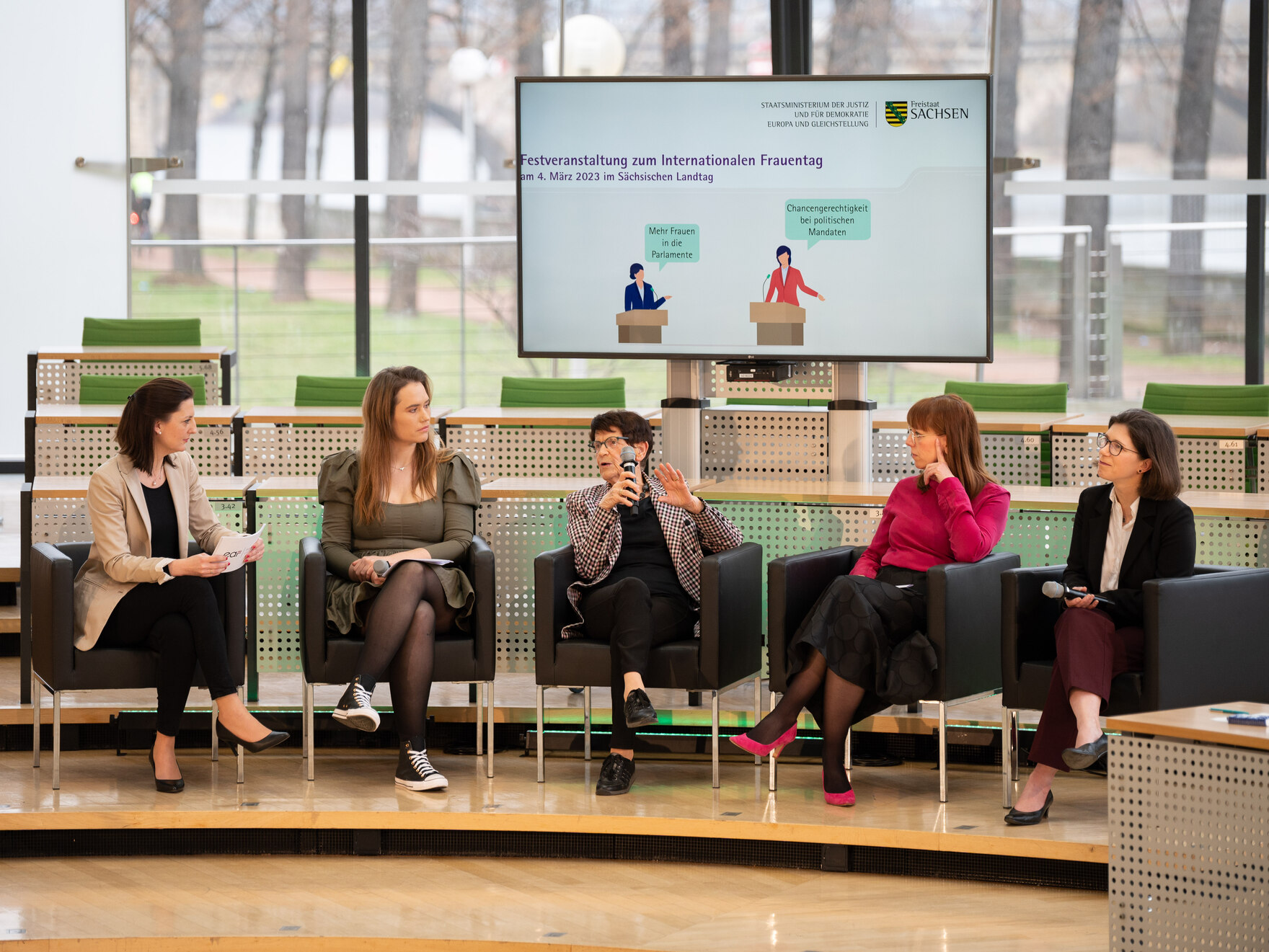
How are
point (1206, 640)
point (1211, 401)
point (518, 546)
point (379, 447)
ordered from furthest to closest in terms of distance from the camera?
point (1211, 401) → point (518, 546) → point (379, 447) → point (1206, 640)

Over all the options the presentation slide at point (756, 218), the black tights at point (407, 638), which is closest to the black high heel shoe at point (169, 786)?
the black tights at point (407, 638)

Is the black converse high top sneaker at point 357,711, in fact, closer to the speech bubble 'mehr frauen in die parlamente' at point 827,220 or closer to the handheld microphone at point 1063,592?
the handheld microphone at point 1063,592

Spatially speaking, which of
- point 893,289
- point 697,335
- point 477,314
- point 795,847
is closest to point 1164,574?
point 795,847

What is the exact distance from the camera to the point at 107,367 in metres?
6.68

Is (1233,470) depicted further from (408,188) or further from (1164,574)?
(408,188)

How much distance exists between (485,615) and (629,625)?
43 centimetres

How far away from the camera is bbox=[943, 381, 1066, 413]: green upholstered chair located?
6223 mm

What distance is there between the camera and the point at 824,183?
5.20 meters

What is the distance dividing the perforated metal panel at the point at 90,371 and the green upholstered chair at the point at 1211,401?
158 inches

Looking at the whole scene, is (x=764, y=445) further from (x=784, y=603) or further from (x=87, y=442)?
(x=87, y=442)

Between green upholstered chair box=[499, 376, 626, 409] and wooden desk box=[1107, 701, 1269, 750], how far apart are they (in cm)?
351

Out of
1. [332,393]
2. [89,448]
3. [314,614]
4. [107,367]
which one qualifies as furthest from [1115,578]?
[107,367]

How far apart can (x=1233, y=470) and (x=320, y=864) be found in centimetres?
349

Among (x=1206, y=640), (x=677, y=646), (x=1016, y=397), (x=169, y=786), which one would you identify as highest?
→ (x=1016, y=397)
